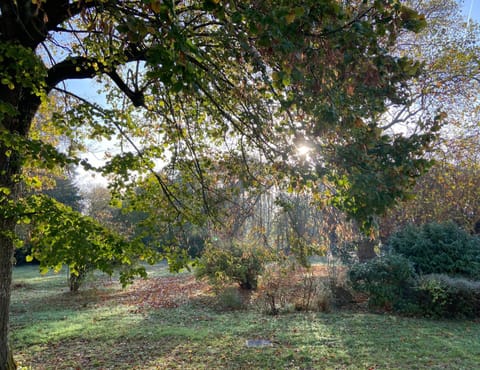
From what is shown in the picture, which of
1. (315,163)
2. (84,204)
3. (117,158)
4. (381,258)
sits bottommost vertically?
(381,258)

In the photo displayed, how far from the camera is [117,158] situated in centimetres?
414

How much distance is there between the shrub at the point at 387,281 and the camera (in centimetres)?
903

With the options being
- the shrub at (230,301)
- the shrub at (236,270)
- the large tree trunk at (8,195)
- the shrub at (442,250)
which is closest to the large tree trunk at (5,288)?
the large tree trunk at (8,195)

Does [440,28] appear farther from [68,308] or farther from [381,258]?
[68,308]

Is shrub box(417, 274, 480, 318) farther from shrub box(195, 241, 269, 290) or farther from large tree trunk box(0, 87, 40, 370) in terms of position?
large tree trunk box(0, 87, 40, 370)

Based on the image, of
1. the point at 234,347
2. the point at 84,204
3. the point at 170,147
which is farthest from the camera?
the point at 84,204

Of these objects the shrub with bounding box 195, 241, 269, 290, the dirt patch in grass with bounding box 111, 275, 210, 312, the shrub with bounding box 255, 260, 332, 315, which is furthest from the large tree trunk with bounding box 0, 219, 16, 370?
the shrub with bounding box 195, 241, 269, 290

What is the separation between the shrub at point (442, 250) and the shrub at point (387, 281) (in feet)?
2.04

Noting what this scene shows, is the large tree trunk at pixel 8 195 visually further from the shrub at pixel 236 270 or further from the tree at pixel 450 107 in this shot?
the tree at pixel 450 107

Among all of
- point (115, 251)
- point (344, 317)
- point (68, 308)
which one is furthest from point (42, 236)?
point (68, 308)

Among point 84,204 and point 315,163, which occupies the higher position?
point 84,204

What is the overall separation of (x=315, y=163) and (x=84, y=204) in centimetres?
3074

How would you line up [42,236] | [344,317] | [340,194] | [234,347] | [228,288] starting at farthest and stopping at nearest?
1. [228,288]
2. [344,317]
3. [234,347]
4. [42,236]
5. [340,194]

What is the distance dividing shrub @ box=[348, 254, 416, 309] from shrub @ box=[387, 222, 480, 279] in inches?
24.5
